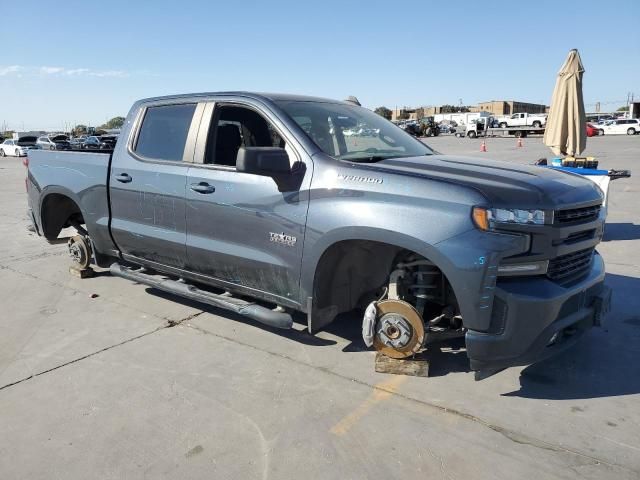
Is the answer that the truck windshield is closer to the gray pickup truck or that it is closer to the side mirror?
the gray pickup truck

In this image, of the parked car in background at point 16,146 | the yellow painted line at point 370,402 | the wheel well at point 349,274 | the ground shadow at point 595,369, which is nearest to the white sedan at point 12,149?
the parked car in background at point 16,146

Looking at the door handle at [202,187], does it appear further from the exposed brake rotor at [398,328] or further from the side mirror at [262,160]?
the exposed brake rotor at [398,328]

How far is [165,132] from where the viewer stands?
463cm

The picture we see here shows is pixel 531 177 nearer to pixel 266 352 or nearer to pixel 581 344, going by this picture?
pixel 581 344

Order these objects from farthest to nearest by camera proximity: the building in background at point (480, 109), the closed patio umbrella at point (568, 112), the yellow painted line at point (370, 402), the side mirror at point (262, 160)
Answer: the building in background at point (480, 109)
the closed patio umbrella at point (568, 112)
the side mirror at point (262, 160)
the yellow painted line at point (370, 402)

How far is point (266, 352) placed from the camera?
398cm

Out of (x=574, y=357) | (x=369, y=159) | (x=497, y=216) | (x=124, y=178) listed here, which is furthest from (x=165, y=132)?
(x=574, y=357)

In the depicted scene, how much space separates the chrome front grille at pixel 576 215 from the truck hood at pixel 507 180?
5cm

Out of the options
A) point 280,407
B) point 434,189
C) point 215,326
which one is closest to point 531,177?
point 434,189

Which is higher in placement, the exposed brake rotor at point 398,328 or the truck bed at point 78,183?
the truck bed at point 78,183

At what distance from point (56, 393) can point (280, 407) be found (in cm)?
149

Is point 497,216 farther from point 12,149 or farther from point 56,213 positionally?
point 12,149

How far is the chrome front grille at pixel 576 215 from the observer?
2.99 metres

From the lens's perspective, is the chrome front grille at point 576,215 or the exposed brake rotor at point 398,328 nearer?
the chrome front grille at point 576,215
